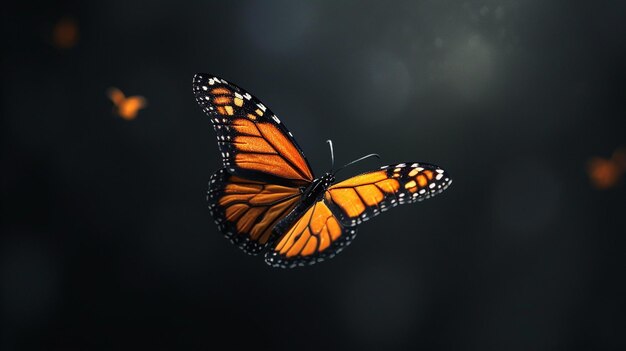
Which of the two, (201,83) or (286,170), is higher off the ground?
(201,83)

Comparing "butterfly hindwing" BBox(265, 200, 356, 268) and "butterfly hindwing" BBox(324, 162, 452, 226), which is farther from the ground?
"butterfly hindwing" BBox(324, 162, 452, 226)

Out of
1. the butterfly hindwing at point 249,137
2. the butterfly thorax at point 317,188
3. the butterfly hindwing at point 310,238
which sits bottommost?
the butterfly hindwing at point 310,238

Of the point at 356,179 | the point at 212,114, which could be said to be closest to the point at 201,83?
the point at 212,114

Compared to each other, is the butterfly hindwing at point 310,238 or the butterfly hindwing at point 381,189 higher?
the butterfly hindwing at point 381,189

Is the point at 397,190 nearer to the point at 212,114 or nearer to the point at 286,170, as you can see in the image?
the point at 286,170

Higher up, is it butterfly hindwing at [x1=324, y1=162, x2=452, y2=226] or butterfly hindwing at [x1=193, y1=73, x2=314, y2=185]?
butterfly hindwing at [x1=193, y1=73, x2=314, y2=185]

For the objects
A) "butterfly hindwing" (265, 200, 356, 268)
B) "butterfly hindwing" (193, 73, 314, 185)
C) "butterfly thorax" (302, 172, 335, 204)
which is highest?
"butterfly hindwing" (193, 73, 314, 185)
